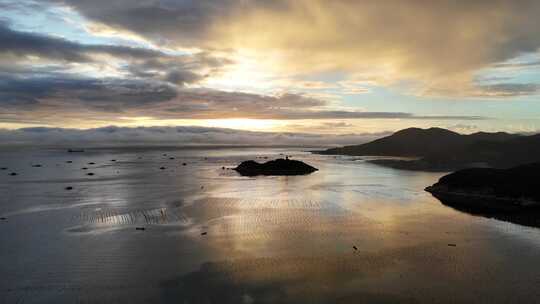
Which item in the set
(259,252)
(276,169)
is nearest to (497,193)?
(259,252)

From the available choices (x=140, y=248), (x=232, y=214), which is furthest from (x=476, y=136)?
(x=140, y=248)

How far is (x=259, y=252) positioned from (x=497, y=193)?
3712 centimetres

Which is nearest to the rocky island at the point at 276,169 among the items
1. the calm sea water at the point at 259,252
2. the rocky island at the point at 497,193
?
the rocky island at the point at 497,193

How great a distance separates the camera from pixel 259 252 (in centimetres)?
2636

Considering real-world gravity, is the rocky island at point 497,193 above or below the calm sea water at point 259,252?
above

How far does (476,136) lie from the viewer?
19288 centimetres

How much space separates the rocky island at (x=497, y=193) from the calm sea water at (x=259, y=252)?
3445mm

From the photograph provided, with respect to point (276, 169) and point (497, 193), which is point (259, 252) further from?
point (276, 169)

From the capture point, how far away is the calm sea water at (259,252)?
1998 centimetres

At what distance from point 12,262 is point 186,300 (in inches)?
530

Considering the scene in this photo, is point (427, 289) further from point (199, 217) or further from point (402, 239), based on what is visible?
point (199, 217)

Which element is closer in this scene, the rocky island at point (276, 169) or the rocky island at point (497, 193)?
the rocky island at point (497, 193)

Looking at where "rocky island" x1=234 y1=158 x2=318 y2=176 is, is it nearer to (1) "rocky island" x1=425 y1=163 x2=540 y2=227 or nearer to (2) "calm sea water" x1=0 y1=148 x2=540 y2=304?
(1) "rocky island" x1=425 y1=163 x2=540 y2=227

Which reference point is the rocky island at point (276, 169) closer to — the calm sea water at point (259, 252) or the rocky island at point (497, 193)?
the rocky island at point (497, 193)
